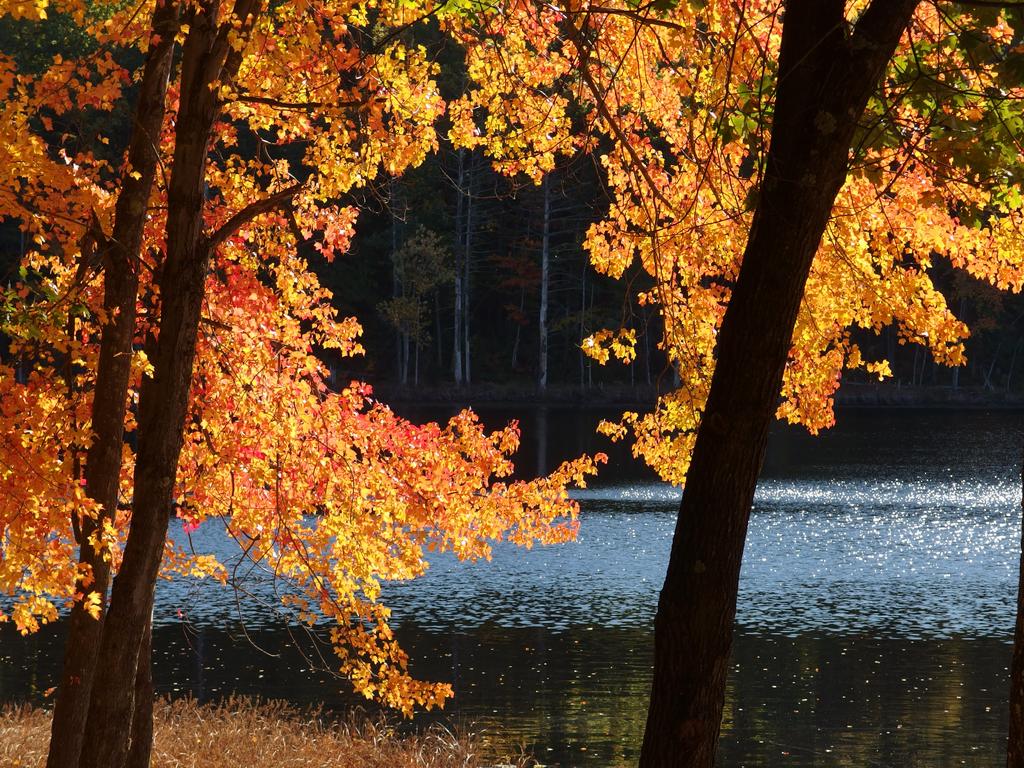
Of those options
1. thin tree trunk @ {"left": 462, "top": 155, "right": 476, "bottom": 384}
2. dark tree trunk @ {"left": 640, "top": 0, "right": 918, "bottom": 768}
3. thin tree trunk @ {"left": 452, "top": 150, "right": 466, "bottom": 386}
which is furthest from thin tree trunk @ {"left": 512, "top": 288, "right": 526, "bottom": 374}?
dark tree trunk @ {"left": 640, "top": 0, "right": 918, "bottom": 768}

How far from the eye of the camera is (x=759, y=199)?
15.1 feet

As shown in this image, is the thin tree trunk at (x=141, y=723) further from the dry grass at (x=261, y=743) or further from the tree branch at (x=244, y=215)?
the tree branch at (x=244, y=215)

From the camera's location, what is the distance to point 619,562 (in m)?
24.4

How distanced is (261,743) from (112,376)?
17.9 ft

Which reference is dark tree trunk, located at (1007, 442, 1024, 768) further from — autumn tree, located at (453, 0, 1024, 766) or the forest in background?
the forest in background

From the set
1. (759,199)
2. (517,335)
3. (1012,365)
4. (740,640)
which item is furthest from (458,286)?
(759,199)

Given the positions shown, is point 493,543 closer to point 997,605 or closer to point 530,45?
point 997,605

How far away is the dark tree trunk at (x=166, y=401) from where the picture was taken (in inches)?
296

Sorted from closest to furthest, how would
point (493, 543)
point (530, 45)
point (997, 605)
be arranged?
point (530, 45) < point (997, 605) < point (493, 543)

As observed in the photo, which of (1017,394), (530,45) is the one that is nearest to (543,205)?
(1017,394)

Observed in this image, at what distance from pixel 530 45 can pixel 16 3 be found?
4809 mm

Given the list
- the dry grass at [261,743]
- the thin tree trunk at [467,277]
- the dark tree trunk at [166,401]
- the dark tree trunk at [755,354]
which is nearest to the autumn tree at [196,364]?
the dark tree trunk at [166,401]

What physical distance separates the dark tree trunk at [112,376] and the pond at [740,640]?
2271mm

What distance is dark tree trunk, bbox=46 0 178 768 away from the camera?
7.92 m
